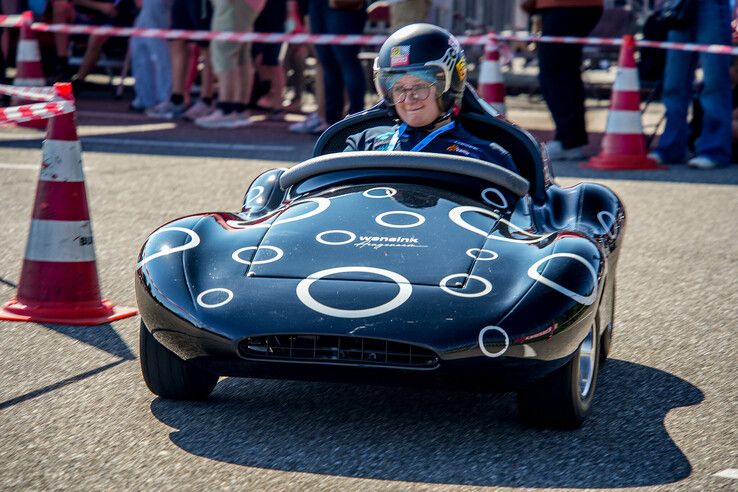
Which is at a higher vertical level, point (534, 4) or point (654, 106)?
point (534, 4)

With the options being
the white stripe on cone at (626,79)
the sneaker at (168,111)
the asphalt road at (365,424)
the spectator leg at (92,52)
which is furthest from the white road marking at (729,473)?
the spectator leg at (92,52)

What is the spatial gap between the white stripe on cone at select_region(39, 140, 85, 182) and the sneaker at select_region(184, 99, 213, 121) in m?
9.06

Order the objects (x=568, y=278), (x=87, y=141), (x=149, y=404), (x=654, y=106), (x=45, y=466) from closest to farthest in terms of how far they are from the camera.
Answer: (x=45, y=466) → (x=568, y=278) → (x=149, y=404) → (x=87, y=141) → (x=654, y=106)

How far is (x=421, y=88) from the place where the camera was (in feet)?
18.0

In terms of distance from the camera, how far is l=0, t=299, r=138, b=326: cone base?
5.77 meters

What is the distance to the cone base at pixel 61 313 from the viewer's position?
577 centimetres

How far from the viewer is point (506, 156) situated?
536 centimetres

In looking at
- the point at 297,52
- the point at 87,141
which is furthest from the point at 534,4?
the point at 297,52

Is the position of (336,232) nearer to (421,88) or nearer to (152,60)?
(421,88)

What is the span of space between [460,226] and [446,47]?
1.20 metres

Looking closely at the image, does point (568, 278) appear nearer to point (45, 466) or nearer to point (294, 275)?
point (294, 275)

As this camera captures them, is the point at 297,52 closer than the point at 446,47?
No

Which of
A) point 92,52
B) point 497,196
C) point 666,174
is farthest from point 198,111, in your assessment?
point 497,196

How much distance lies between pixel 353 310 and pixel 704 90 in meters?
7.98
